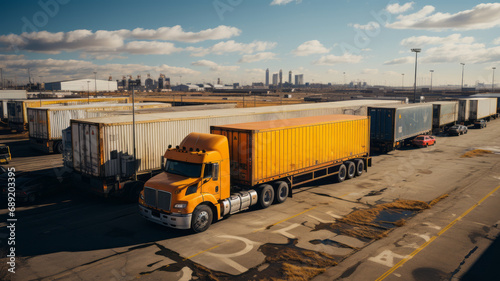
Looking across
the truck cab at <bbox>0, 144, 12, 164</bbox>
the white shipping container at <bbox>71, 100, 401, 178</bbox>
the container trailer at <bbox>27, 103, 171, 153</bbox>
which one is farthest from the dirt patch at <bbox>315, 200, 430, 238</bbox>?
the truck cab at <bbox>0, 144, 12, 164</bbox>

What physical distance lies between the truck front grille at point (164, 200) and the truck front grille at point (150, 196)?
0.99 ft

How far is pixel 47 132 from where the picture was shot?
30703 mm

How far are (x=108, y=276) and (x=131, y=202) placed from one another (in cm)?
763

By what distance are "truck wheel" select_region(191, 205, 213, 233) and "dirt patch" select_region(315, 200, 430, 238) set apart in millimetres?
4588

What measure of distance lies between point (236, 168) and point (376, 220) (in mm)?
6829

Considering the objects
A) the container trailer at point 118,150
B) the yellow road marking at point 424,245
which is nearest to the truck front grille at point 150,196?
the container trailer at point 118,150

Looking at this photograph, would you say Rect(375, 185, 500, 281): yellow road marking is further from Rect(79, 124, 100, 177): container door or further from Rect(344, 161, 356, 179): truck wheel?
Rect(79, 124, 100, 177): container door

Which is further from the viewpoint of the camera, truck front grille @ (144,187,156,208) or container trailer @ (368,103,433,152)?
container trailer @ (368,103,433,152)

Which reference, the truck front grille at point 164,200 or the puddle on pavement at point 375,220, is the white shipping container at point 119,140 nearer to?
the truck front grille at point 164,200

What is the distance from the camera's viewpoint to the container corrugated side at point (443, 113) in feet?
142

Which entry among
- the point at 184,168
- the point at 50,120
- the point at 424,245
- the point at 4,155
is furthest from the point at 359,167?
the point at 4,155

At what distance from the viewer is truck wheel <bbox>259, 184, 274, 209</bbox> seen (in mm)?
16781

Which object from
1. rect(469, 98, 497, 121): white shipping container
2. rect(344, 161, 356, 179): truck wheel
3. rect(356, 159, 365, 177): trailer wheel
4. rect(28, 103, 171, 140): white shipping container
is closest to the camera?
rect(344, 161, 356, 179): truck wheel

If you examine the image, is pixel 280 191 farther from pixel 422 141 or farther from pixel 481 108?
pixel 481 108
